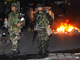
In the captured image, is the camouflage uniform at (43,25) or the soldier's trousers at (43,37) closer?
the camouflage uniform at (43,25)

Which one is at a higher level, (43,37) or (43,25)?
(43,25)

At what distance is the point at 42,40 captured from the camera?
6.27 meters

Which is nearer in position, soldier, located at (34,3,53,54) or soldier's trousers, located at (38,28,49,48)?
soldier, located at (34,3,53,54)

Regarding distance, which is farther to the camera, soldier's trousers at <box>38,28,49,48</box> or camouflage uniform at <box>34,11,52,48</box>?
soldier's trousers at <box>38,28,49,48</box>

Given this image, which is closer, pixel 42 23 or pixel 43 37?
pixel 42 23

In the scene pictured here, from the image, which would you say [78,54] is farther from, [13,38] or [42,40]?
[13,38]

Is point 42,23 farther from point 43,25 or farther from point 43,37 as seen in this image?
point 43,37

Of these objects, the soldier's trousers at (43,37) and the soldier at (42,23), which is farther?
the soldier's trousers at (43,37)

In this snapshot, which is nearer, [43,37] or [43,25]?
[43,25]

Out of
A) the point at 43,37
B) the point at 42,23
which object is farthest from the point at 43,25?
the point at 43,37

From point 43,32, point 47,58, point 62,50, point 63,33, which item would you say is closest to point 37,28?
point 43,32

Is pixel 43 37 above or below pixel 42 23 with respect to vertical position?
below

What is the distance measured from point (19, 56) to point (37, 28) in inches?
52.0

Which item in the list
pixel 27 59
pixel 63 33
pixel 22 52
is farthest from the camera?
pixel 63 33
